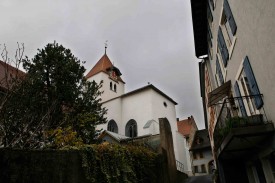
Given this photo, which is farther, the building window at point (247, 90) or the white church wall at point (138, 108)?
the white church wall at point (138, 108)

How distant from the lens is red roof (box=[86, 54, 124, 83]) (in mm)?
41219

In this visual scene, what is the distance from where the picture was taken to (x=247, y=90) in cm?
811

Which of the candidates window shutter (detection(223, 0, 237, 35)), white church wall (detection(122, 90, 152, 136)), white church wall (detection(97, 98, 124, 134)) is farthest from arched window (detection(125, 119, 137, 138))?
window shutter (detection(223, 0, 237, 35))

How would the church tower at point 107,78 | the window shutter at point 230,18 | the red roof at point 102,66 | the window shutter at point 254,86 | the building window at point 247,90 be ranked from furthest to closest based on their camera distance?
1. the red roof at point 102,66
2. the church tower at point 107,78
3. the window shutter at point 230,18
4. the building window at point 247,90
5. the window shutter at point 254,86

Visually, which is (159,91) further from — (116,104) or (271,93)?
(271,93)

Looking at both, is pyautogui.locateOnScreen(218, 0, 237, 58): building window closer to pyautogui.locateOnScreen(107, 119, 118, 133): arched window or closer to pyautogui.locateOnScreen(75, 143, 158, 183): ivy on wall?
pyautogui.locateOnScreen(75, 143, 158, 183): ivy on wall

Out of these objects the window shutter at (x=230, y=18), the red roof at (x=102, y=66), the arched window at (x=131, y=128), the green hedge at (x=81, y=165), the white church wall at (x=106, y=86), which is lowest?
the green hedge at (x=81, y=165)

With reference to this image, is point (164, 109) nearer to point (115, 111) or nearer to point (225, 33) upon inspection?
point (115, 111)

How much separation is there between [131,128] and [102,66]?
12736 mm

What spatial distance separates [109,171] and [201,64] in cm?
1097

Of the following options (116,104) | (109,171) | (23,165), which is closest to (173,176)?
(109,171)

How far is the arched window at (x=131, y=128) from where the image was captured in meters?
34.1

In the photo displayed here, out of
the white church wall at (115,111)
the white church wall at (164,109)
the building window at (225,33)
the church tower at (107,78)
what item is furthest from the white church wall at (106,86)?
the building window at (225,33)

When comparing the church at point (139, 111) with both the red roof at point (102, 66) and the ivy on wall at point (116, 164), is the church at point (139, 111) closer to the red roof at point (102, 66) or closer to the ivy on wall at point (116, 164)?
the red roof at point (102, 66)
